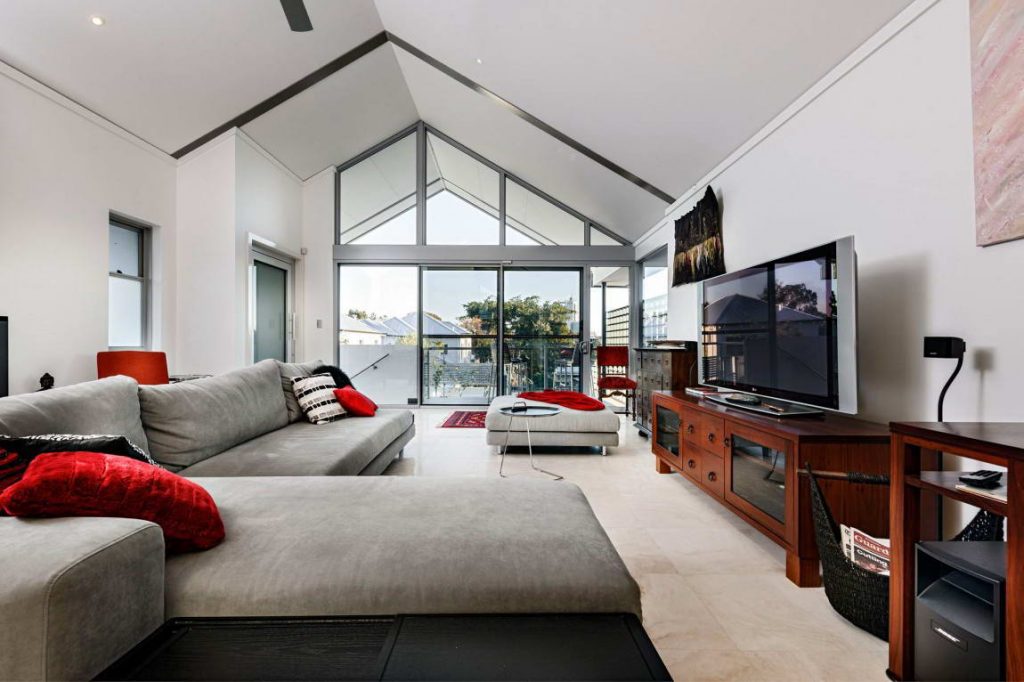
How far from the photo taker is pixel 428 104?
578 centimetres

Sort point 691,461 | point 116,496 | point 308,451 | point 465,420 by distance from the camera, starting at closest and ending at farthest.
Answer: point 116,496 < point 308,451 < point 691,461 < point 465,420

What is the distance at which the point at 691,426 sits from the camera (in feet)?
9.37

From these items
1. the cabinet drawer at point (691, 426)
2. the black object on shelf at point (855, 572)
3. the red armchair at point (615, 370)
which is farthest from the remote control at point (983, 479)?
the red armchair at point (615, 370)

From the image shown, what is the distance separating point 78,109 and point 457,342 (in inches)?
166

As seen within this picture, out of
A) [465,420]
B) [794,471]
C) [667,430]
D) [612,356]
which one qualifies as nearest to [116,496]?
[794,471]

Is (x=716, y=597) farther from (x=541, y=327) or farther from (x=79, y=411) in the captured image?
(x=541, y=327)

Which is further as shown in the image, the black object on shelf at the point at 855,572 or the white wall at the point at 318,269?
the white wall at the point at 318,269

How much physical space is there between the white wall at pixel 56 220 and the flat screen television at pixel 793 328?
4.60m

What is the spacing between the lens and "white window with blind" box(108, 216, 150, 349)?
4.08m

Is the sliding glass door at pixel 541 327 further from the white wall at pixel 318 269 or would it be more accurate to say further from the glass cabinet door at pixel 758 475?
the glass cabinet door at pixel 758 475

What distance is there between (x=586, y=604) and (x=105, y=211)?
4.69 m

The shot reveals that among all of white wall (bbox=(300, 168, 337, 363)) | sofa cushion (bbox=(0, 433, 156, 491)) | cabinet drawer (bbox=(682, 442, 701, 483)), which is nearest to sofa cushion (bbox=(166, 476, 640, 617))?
sofa cushion (bbox=(0, 433, 156, 491))

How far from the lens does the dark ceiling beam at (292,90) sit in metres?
4.59

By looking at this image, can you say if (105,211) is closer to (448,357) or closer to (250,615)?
(448,357)
